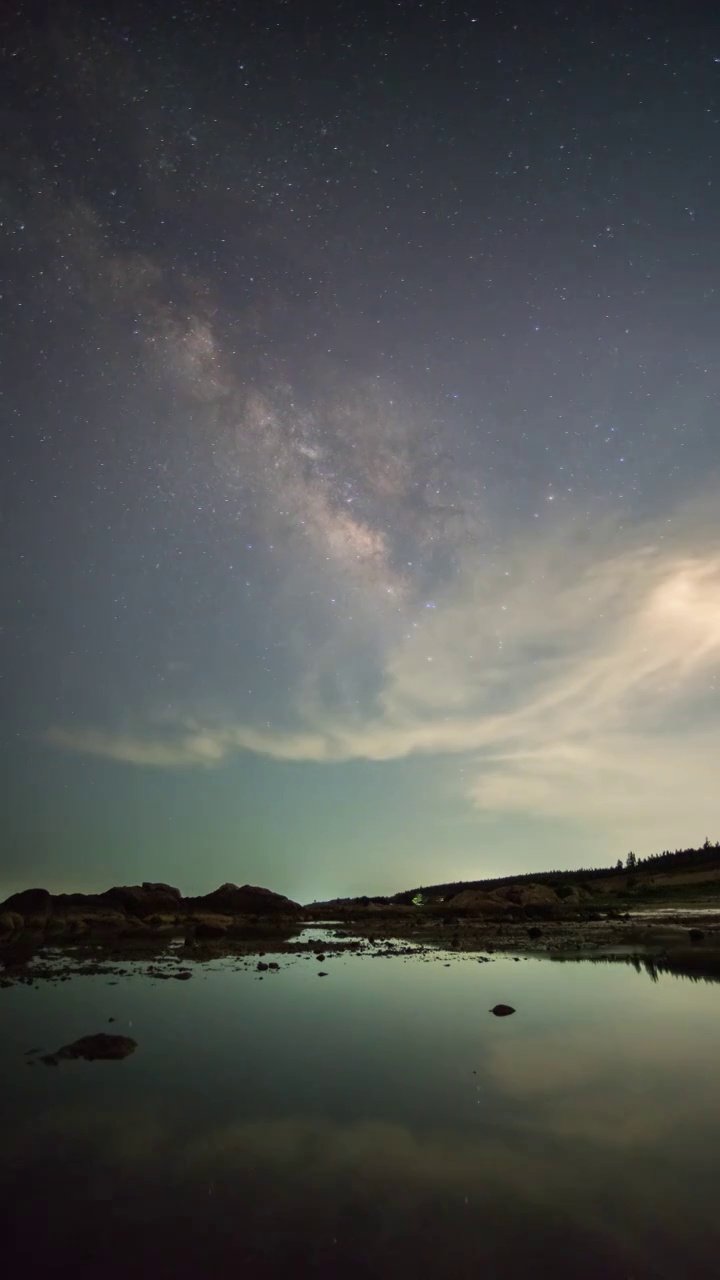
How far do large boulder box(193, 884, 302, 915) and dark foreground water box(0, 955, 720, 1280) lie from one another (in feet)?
222

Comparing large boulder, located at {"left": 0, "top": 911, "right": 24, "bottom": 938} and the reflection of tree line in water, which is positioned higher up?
the reflection of tree line in water

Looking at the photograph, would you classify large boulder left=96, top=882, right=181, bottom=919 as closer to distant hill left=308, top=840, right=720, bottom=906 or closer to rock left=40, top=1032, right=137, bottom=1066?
distant hill left=308, top=840, right=720, bottom=906

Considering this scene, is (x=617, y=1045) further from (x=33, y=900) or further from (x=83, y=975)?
(x=33, y=900)

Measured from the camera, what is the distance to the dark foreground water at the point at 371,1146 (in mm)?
5473

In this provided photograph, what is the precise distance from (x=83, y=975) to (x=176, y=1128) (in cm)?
1773

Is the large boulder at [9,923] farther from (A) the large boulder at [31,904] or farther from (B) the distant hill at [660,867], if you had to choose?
(B) the distant hill at [660,867]

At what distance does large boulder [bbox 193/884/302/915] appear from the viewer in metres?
77.4

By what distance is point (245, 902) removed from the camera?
264 ft

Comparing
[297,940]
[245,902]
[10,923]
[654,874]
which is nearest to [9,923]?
[10,923]

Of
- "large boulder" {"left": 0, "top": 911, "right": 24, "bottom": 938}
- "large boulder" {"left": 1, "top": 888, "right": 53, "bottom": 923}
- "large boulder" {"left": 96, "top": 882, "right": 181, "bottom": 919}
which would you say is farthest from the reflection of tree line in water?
"large boulder" {"left": 96, "top": 882, "right": 181, "bottom": 919}

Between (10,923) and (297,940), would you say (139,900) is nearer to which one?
(10,923)

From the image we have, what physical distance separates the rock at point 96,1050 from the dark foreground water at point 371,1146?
0.45m

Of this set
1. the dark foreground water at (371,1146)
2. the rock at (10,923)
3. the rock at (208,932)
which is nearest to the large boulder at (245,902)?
the rock at (10,923)

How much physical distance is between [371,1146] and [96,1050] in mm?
7578
